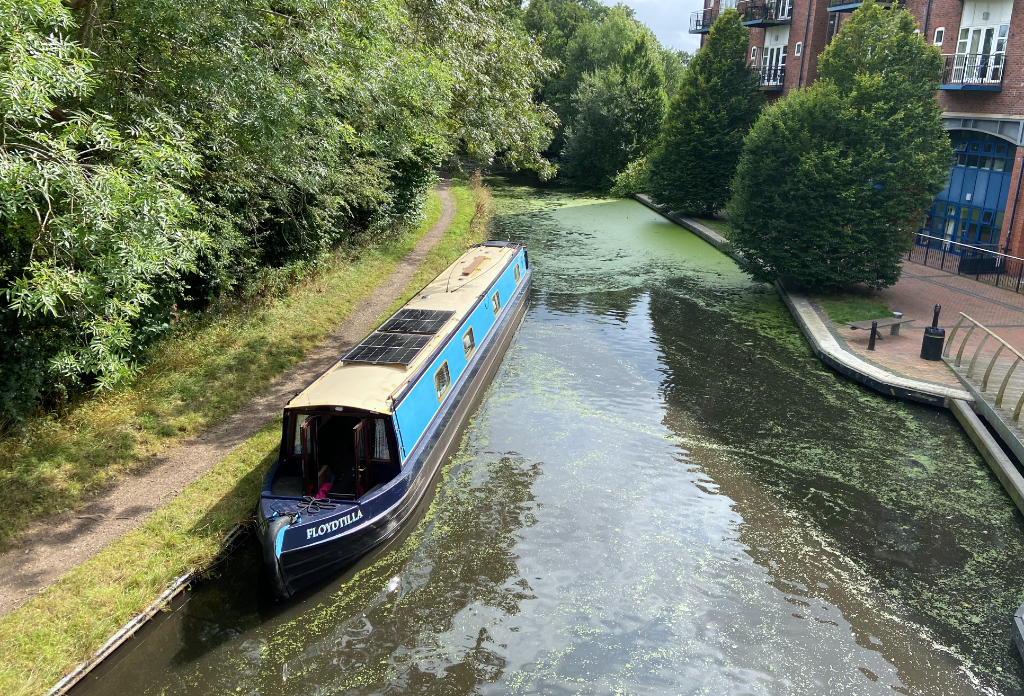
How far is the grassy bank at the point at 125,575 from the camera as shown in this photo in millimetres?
6281

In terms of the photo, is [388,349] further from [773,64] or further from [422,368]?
[773,64]

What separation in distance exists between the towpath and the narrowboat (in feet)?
4.90

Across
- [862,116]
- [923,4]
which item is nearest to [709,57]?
[923,4]

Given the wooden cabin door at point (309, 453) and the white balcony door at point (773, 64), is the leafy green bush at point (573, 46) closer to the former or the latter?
the white balcony door at point (773, 64)

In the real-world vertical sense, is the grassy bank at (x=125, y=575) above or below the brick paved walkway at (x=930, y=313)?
below

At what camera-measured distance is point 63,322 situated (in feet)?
29.0

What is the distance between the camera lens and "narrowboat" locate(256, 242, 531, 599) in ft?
25.0

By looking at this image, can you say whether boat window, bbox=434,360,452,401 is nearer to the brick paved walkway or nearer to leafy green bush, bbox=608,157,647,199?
the brick paved walkway

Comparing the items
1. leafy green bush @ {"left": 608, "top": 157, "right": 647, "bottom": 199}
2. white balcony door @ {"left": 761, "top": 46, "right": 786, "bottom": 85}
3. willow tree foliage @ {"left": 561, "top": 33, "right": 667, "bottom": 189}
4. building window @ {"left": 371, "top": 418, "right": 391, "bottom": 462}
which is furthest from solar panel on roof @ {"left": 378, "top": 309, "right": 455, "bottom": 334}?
willow tree foliage @ {"left": 561, "top": 33, "right": 667, "bottom": 189}

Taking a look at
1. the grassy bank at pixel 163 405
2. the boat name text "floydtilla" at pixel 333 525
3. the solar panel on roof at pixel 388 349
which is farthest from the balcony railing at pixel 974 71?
the boat name text "floydtilla" at pixel 333 525

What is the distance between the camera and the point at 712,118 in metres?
28.4

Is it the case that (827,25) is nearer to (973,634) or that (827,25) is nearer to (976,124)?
(976,124)

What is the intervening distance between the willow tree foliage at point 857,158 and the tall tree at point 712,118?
10.4m

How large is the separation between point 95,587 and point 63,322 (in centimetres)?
343
